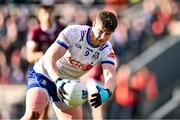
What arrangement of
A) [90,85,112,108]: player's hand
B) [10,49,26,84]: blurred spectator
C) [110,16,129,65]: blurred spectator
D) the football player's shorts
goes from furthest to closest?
[10,49,26,84]: blurred spectator
[110,16,129,65]: blurred spectator
the football player's shorts
[90,85,112,108]: player's hand

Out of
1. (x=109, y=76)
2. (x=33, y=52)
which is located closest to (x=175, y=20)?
(x=33, y=52)

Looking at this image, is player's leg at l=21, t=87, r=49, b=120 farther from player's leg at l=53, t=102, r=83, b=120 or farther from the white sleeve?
the white sleeve

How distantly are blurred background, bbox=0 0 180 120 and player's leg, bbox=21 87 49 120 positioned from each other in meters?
6.77

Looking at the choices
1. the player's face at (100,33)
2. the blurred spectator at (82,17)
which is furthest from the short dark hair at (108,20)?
the blurred spectator at (82,17)

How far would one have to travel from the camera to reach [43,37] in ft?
44.6

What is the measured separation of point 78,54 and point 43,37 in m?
3.69

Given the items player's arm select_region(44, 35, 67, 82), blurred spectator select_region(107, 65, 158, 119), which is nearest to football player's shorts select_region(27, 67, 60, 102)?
player's arm select_region(44, 35, 67, 82)

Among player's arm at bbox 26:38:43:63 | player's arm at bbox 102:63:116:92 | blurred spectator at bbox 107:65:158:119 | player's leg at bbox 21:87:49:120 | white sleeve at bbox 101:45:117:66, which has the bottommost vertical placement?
player's leg at bbox 21:87:49:120

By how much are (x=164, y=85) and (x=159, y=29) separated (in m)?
1.55

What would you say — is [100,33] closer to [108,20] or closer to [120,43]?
[108,20]

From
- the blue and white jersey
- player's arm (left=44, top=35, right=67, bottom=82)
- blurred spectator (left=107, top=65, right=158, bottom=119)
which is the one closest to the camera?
player's arm (left=44, top=35, right=67, bottom=82)

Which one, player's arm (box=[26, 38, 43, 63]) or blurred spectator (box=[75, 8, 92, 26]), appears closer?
player's arm (box=[26, 38, 43, 63])

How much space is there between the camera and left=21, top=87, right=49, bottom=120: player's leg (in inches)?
391

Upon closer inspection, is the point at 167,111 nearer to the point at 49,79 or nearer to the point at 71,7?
the point at 71,7
